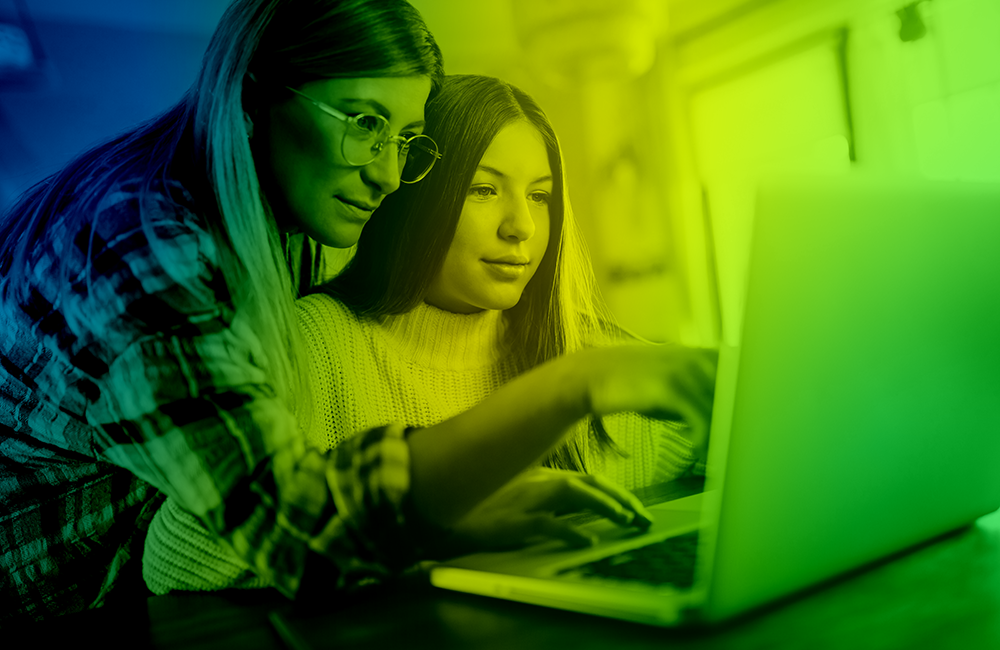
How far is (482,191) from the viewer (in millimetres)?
1056

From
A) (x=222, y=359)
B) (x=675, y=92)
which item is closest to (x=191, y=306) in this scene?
(x=222, y=359)

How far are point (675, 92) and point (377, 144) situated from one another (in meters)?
0.63

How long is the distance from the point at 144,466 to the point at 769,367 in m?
0.70

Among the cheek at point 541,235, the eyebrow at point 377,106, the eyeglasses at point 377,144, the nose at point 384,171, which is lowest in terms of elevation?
the cheek at point 541,235

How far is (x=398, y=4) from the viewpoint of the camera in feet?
3.12

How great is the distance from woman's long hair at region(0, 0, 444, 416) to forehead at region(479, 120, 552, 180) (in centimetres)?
23

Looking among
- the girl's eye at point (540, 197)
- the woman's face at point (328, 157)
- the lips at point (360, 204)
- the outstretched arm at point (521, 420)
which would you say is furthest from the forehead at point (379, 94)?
the outstretched arm at point (521, 420)

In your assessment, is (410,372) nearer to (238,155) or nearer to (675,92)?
(238,155)

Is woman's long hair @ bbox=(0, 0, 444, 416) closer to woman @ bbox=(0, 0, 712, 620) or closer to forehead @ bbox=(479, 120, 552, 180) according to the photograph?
woman @ bbox=(0, 0, 712, 620)

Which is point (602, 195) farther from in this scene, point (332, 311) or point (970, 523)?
point (970, 523)

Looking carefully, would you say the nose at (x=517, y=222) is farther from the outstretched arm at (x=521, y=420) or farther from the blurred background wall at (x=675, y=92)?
the outstretched arm at (x=521, y=420)

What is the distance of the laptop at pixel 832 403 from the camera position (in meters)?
0.44

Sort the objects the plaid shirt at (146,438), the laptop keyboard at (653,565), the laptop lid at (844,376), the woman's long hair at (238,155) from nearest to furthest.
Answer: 1. the laptop lid at (844,376)
2. the laptop keyboard at (653,565)
3. the plaid shirt at (146,438)
4. the woman's long hair at (238,155)

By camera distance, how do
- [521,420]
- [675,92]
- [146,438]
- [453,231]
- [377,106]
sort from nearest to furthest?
[146,438] < [521,420] < [377,106] < [453,231] < [675,92]
